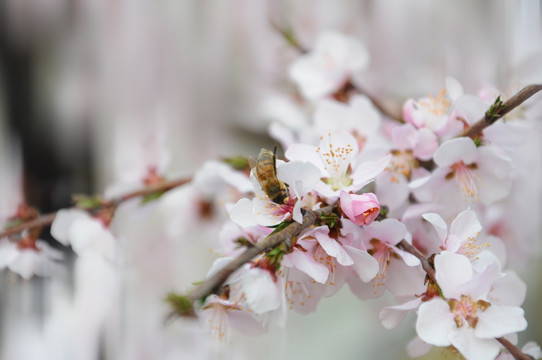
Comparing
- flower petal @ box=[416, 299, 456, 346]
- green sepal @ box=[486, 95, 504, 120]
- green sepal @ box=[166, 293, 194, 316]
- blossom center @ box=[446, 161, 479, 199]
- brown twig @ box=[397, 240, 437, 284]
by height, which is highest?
green sepal @ box=[486, 95, 504, 120]

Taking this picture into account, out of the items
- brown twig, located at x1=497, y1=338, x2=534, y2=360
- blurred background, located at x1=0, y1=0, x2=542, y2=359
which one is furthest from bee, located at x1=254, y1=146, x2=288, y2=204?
blurred background, located at x1=0, y1=0, x2=542, y2=359

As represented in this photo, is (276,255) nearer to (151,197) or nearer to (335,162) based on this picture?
(335,162)

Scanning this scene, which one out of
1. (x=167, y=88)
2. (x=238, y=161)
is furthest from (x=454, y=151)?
(x=167, y=88)

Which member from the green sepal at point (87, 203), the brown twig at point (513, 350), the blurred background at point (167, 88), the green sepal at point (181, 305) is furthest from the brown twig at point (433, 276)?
the blurred background at point (167, 88)

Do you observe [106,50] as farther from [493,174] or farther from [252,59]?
[493,174]

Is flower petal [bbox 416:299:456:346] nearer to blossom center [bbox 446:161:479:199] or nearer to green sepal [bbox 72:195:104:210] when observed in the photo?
blossom center [bbox 446:161:479:199]

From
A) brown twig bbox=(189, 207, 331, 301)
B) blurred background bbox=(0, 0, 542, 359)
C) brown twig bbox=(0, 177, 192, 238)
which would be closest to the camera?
brown twig bbox=(189, 207, 331, 301)

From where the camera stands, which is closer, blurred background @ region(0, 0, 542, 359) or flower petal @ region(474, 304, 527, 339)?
flower petal @ region(474, 304, 527, 339)

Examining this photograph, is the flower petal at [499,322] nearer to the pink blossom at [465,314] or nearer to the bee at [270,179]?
the pink blossom at [465,314]

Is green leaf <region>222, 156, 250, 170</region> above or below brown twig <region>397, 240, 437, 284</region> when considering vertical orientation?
above
